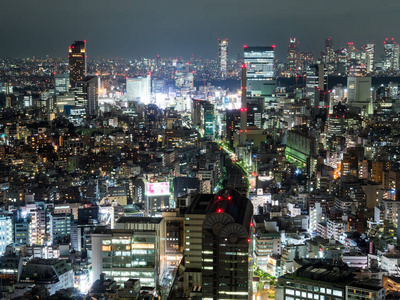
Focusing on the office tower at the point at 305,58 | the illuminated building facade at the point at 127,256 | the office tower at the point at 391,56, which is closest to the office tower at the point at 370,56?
the office tower at the point at 391,56

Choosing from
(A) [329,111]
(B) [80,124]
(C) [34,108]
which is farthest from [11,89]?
(A) [329,111]

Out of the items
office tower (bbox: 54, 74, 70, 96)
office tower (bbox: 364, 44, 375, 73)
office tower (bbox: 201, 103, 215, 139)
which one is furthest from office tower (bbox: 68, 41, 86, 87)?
office tower (bbox: 364, 44, 375, 73)

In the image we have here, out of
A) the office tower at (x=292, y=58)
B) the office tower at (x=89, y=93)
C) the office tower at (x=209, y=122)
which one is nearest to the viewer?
the office tower at (x=209, y=122)

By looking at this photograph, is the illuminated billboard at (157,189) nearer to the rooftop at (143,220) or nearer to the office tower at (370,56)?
the rooftop at (143,220)

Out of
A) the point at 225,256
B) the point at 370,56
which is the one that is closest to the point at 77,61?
the point at 370,56

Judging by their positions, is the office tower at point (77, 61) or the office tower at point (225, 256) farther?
the office tower at point (77, 61)

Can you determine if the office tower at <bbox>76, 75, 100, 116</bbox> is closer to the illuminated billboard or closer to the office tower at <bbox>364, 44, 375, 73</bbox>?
the office tower at <bbox>364, 44, 375, 73</bbox>

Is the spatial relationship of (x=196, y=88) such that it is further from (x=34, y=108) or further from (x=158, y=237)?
(x=158, y=237)

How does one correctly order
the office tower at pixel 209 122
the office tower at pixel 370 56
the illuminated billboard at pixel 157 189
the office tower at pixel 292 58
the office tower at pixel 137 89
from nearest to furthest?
the illuminated billboard at pixel 157 189 → the office tower at pixel 209 122 → the office tower at pixel 137 89 → the office tower at pixel 370 56 → the office tower at pixel 292 58
